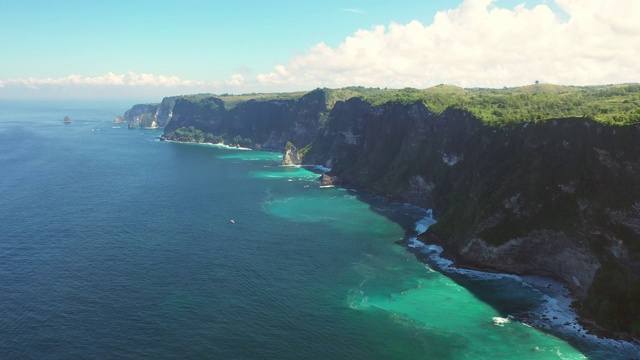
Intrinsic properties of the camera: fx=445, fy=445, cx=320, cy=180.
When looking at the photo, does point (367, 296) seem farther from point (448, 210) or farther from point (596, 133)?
point (596, 133)

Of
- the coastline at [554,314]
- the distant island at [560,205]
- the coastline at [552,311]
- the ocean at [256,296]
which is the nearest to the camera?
the ocean at [256,296]

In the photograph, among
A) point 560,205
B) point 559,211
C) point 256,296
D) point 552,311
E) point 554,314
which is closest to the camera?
point 554,314

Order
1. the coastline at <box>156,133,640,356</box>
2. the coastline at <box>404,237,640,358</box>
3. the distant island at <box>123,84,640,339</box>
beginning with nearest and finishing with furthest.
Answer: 1. the coastline at <box>404,237,640,358</box>
2. the coastline at <box>156,133,640,356</box>
3. the distant island at <box>123,84,640,339</box>

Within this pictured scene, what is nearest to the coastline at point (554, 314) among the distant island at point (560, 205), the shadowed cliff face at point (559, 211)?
the distant island at point (560, 205)

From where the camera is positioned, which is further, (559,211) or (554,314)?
(559,211)

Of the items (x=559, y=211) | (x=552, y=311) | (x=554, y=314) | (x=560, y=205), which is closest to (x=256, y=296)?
(x=554, y=314)

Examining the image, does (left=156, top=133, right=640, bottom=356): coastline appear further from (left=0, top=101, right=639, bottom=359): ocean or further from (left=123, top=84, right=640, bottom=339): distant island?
(left=123, top=84, right=640, bottom=339): distant island

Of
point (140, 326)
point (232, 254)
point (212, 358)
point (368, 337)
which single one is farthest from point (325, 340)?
point (232, 254)

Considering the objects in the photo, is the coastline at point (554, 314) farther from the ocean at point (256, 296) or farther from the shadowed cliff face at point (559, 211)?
the shadowed cliff face at point (559, 211)

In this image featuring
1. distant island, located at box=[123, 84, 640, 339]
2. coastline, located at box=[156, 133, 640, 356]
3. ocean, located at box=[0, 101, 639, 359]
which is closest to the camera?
ocean, located at box=[0, 101, 639, 359]

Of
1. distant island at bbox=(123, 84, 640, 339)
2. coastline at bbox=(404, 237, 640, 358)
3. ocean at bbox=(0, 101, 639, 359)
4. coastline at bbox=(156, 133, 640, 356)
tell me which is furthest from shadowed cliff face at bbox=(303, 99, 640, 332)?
ocean at bbox=(0, 101, 639, 359)

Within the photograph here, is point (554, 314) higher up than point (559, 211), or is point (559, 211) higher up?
point (559, 211)

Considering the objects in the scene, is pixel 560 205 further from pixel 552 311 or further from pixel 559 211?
pixel 552 311
